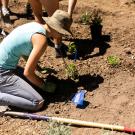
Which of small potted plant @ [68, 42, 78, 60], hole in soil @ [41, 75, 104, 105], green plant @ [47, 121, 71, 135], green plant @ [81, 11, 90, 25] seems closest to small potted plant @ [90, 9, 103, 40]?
green plant @ [81, 11, 90, 25]

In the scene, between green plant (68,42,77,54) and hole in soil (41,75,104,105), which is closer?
hole in soil (41,75,104,105)

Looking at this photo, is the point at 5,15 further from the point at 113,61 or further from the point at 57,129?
the point at 57,129

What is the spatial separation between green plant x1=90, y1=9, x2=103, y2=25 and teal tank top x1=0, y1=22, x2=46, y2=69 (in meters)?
1.71

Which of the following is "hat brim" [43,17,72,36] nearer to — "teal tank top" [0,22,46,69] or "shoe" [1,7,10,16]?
"teal tank top" [0,22,46,69]

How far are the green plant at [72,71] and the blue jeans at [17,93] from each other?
689 millimetres

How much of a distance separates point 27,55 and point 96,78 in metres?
1.07

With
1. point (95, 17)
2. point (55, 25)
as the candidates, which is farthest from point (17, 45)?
point (95, 17)

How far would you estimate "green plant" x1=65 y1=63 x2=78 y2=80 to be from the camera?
19.9 ft

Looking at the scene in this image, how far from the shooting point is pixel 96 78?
243 inches

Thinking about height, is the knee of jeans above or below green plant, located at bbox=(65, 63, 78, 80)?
below

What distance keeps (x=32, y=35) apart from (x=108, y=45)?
72.7 inches

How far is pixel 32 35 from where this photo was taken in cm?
539

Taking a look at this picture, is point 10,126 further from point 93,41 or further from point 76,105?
point 93,41

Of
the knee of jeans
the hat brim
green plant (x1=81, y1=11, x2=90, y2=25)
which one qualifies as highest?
the hat brim
